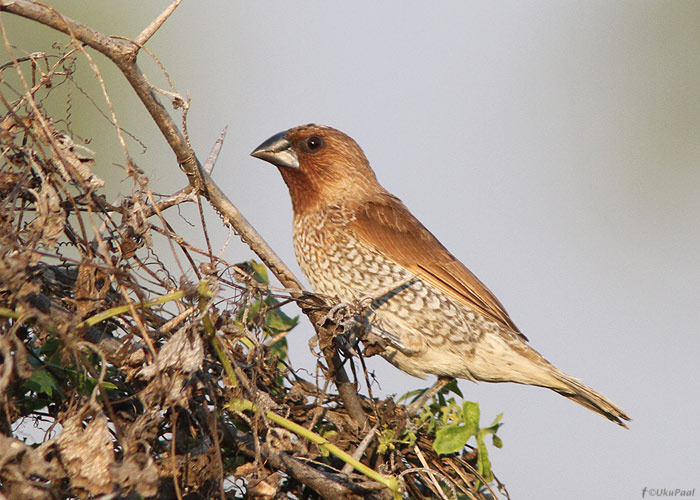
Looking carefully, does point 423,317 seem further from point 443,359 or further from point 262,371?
point 262,371

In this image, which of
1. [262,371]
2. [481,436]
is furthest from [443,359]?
[262,371]

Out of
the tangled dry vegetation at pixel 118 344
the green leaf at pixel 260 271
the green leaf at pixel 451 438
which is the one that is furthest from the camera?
the green leaf at pixel 260 271

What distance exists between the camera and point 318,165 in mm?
5176

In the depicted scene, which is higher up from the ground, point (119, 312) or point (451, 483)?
point (119, 312)

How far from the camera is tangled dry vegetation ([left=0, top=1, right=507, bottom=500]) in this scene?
7.11 ft

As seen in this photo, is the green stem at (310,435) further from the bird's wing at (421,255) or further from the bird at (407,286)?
the bird's wing at (421,255)

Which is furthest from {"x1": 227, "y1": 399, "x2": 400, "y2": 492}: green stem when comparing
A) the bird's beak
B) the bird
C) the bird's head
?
the bird's beak

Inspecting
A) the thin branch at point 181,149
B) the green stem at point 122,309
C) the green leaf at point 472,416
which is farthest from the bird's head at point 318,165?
the green stem at point 122,309

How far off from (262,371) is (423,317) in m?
1.51

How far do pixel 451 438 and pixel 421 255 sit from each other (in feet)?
5.34

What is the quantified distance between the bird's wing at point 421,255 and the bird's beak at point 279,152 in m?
0.58

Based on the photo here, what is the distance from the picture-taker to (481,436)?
3426 mm

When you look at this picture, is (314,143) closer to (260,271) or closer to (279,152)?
(279,152)

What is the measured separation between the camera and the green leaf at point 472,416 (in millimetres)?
3359
